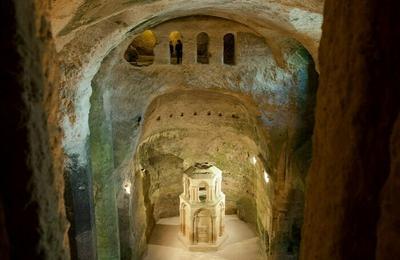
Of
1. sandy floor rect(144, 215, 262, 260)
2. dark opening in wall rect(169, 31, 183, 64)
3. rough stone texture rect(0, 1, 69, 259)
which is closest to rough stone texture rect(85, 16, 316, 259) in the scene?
sandy floor rect(144, 215, 262, 260)

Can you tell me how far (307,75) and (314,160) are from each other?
628 centimetres

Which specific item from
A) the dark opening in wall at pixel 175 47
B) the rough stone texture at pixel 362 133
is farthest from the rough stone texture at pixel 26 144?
the dark opening in wall at pixel 175 47

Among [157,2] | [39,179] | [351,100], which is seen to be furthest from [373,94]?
[157,2]

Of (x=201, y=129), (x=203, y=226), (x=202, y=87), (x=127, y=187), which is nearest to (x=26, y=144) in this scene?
(x=202, y=87)

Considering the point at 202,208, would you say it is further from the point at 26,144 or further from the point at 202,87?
the point at 26,144

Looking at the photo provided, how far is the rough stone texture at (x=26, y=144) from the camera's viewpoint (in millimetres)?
1569

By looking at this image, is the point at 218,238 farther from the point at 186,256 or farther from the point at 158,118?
the point at 158,118

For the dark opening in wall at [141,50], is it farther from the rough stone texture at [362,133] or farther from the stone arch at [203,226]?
the rough stone texture at [362,133]

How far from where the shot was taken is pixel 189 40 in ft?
26.0

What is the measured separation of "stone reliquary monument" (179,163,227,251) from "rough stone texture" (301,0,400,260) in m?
9.63

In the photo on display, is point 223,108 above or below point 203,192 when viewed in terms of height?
above

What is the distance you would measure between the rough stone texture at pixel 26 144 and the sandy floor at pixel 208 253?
1006 centimetres

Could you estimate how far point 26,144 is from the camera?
1.64 metres

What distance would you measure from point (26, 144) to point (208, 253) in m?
10.7
